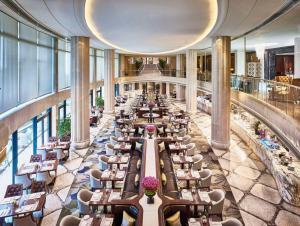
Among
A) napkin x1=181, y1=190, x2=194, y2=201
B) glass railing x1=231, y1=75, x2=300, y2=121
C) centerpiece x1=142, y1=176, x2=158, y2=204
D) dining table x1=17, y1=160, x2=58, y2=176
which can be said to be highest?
glass railing x1=231, y1=75, x2=300, y2=121

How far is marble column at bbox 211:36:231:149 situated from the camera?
43.5 feet

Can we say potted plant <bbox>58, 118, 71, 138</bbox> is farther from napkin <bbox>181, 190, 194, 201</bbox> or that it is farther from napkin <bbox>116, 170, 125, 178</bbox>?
napkin <bbox>181, 190, 194, 201</bbox>

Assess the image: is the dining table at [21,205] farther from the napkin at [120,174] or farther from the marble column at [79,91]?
the marble column at [79,91]

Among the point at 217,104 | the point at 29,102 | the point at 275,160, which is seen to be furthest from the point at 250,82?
the point at 29,102

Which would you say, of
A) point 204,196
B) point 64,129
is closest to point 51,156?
point 64,129

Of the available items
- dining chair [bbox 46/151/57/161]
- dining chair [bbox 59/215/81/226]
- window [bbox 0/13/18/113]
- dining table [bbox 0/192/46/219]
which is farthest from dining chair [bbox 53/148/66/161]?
dining chair [bbox 59/215/81/226]

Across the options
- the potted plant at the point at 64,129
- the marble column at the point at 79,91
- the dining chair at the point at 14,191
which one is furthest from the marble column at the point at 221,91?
the dining chair at the point at 14,191

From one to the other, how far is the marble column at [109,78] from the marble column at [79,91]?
9433 millimetres

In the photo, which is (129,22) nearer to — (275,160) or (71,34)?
(71,34)

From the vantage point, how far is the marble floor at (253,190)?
25.4ft

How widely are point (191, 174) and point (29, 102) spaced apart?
6.62m

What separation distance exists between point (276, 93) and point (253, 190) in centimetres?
348

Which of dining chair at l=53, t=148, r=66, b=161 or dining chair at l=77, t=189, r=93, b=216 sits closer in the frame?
dining chair at l=77, t=189, r=93, b=216

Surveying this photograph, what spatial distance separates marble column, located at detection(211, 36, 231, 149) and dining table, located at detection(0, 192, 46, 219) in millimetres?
9157
